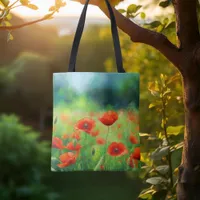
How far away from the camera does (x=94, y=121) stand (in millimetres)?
883

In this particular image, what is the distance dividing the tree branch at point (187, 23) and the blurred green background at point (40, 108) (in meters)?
3.32

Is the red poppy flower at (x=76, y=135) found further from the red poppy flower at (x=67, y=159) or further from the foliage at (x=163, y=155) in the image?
the foliage at (x=163, y=155)

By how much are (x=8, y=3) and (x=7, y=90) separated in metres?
5.37

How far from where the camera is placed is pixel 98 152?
89 cm

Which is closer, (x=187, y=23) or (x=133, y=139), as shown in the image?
(x=133, y=139)

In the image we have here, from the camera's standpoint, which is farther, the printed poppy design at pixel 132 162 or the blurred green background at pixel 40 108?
the blurred green background at pixel 40 108

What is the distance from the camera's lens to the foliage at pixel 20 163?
4434mm

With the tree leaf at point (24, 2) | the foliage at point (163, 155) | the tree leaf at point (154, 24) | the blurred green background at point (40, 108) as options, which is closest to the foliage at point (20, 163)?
the blurred green background at point (40, 108)

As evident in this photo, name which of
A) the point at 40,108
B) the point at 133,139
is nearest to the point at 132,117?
the point at 133,139

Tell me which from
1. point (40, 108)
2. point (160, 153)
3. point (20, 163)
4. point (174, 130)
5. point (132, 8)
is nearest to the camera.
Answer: point (132, 8)

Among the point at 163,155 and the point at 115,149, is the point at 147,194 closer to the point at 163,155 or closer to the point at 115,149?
the point at 163,155

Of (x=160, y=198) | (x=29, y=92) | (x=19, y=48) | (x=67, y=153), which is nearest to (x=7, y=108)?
(x=29, y=92)

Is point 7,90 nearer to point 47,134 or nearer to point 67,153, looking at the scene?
point 47,134

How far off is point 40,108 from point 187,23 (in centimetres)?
591
